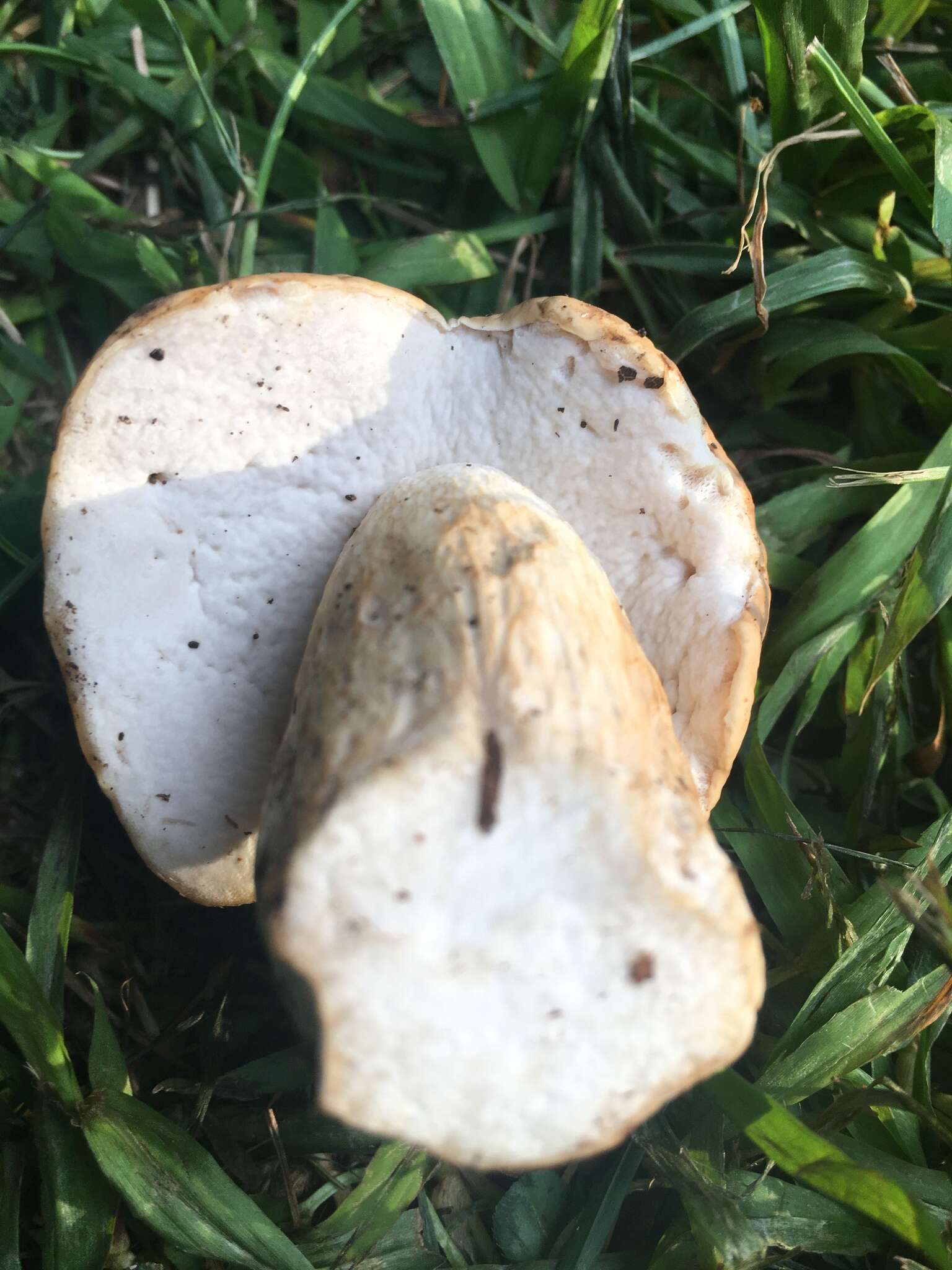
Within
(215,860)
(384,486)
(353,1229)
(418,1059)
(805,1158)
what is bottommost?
(353,1229)

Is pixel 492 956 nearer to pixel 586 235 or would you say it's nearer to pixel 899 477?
pixel 899 477

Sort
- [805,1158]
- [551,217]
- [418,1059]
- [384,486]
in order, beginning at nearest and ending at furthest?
[418,1059] → [805,1158] → [384,486] → [551,217]

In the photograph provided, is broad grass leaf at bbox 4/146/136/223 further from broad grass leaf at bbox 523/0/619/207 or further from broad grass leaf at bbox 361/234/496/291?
broad grass leaf at bbox 523/0/619/207

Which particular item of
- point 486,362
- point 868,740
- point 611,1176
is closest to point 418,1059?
point 611,1176

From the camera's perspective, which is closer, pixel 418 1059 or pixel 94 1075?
pixel 418 1059

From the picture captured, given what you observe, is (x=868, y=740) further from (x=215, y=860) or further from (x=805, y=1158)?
(x=215, y=860)

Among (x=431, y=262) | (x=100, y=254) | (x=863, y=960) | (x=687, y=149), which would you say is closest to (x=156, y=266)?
(x=100, y=254)

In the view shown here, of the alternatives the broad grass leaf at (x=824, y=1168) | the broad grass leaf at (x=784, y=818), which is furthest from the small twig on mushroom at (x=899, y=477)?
the broad grass leaf at (x=824, y=1168)

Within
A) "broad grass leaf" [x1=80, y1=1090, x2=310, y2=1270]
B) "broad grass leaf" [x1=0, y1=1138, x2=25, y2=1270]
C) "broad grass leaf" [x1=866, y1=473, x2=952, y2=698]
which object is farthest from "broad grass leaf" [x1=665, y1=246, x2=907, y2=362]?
"broad grass leaf" [x1=0, y1=1138, x2=25, y2=1270]

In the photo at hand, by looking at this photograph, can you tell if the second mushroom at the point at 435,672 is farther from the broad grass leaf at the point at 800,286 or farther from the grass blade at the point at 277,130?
the grass blade at the point at 277,130
